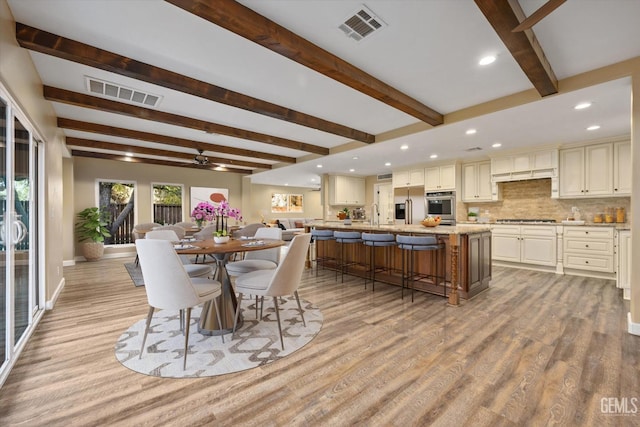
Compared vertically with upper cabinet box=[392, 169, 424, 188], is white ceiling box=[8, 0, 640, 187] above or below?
above

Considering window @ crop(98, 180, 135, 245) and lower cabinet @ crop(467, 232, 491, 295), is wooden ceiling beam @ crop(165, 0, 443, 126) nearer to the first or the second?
lower cabinet @ crop(467, 232, 491, 295)

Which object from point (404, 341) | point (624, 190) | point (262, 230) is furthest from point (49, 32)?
point (624, 190)

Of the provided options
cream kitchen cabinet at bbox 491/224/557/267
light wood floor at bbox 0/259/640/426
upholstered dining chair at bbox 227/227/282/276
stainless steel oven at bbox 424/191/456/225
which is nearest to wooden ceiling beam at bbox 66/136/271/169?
light wood floor at bbox 0/259/640/426

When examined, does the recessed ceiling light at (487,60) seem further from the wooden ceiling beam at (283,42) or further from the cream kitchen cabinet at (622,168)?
the cream kitchen cabinet at (622,168)

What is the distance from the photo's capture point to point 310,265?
5.79 meters

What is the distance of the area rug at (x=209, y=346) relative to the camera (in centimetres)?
204

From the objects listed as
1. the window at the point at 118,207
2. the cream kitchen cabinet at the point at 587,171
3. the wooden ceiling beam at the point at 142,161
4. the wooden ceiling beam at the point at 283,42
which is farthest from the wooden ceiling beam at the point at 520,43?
the window at the point at 118,207

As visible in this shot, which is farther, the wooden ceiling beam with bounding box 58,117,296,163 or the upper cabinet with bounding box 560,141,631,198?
the upper cabinet with bounding box 560,141,631,198

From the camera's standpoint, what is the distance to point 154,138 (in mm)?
5035

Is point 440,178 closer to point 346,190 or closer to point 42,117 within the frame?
point 346,190

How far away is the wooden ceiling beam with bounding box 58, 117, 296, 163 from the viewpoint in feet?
14.2

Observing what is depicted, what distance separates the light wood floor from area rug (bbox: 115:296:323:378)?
91 millimetres

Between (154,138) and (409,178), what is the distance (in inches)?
232

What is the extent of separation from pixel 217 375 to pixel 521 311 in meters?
3.27
